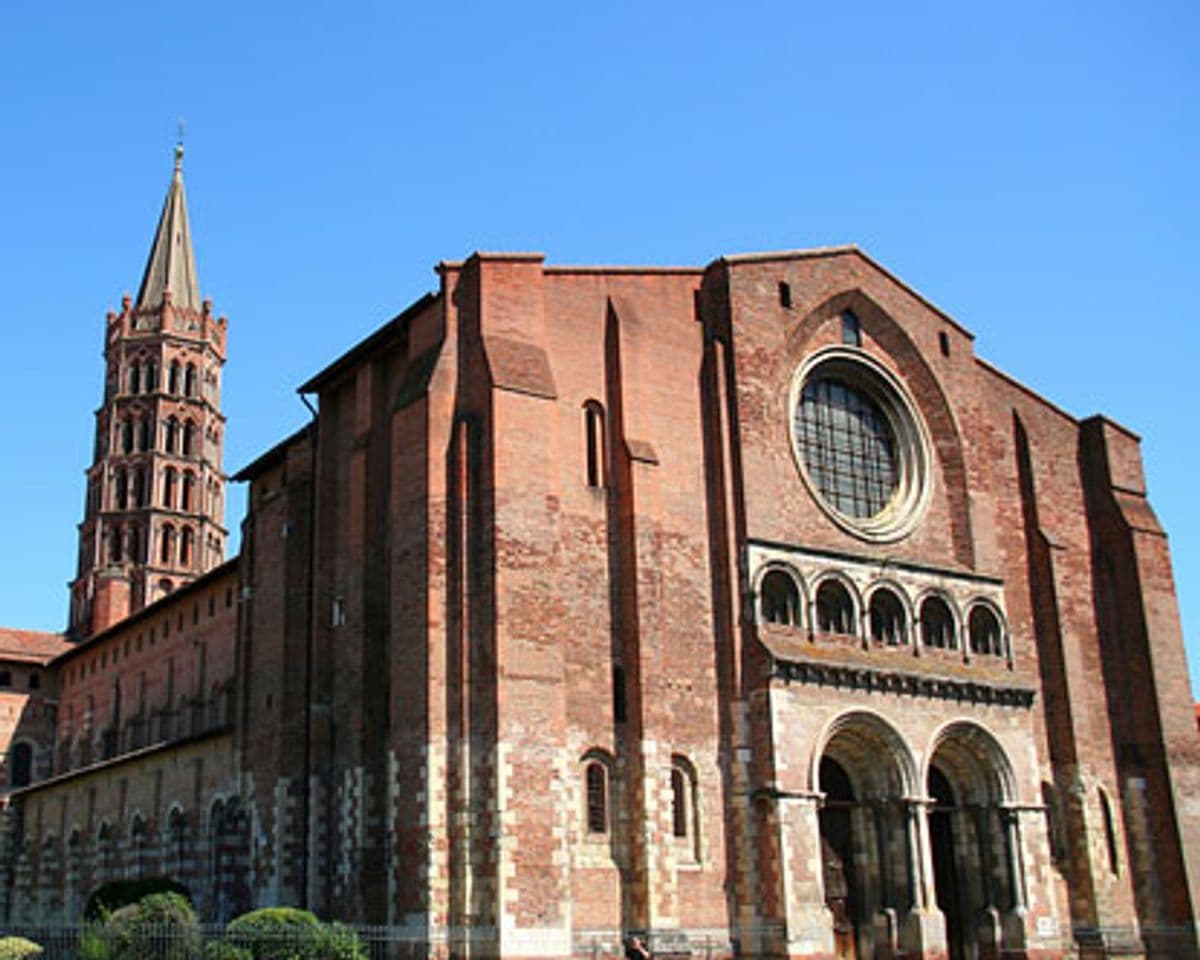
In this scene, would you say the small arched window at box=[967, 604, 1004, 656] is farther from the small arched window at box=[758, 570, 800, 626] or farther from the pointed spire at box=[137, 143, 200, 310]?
the pointed spire at box=[137, 143, 200, 310]

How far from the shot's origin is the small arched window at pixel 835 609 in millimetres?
29125

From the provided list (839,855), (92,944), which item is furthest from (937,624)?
(92,944)

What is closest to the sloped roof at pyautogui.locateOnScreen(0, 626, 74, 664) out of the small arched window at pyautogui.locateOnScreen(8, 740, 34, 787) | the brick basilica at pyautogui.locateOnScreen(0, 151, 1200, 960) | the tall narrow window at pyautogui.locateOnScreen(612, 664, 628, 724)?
the small arched window at pyautogui.locateOnScreen(8, 740, 34, 787)

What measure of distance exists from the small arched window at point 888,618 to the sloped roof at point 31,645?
37.5 meters

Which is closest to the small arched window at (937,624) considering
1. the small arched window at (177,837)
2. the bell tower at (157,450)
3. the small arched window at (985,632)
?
the small arched window at (985,632)

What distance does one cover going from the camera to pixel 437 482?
25.4 m

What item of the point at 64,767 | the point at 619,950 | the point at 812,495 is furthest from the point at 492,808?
the point at 64,767

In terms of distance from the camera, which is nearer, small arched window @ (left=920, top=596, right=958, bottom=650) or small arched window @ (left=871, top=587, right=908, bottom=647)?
small arched window @ (left=871, top=587, right=908, bottom=647)

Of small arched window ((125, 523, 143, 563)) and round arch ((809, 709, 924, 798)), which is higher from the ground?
small arched window ((125, 523, 143, 563))

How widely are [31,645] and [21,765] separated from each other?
196 inches

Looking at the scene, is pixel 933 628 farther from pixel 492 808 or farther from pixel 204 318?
pixel 204 318

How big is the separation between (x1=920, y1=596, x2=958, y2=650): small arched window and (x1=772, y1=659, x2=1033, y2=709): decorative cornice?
134 cm

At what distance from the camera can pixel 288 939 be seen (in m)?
20.8

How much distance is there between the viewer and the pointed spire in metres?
71.4
